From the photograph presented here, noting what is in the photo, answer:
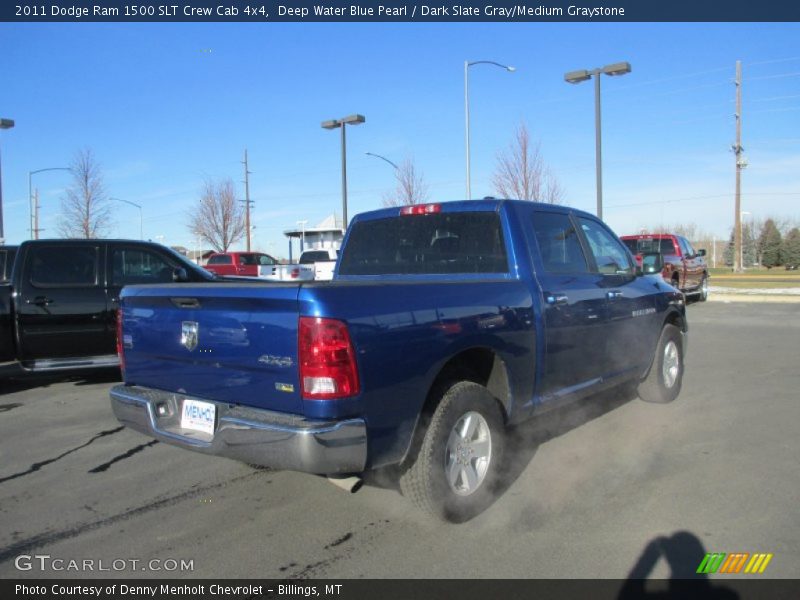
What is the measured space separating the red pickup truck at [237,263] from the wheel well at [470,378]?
68.8ft

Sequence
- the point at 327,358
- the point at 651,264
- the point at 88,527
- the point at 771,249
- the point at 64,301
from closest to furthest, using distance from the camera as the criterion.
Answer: the point at 327,358 → the point at 88,527 → the point at 651,264 → the point at 64,301 → the point at 771,249

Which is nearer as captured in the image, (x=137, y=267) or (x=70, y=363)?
(x=70, y=363)

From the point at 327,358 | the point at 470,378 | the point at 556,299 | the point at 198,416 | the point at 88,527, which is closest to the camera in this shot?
the point at 327,358

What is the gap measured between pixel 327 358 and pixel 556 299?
6.67 ft

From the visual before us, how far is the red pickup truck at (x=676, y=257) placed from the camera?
16219 millimetres

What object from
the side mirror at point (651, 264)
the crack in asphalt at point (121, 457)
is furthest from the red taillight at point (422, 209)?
the crack in asphalt at point (121, 457)

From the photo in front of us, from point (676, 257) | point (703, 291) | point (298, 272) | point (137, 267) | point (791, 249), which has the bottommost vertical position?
point (703, 291)

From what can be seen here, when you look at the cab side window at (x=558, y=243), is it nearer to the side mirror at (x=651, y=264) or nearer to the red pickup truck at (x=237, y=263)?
the side mirror at (x=651, y=264)

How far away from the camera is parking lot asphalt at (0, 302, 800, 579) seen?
10.6ft

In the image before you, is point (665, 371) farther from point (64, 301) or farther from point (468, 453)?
point (64, 301)

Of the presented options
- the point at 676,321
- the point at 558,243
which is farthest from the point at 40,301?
the point at 676,321

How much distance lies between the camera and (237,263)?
25.8 meters

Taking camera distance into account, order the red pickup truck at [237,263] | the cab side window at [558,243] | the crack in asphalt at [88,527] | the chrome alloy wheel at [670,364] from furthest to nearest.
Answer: the red pickup truck at [237,263]
the chrome alloy wheel at [670,364]
the cab side window at [558,243]
the crack in asphalt at [88,527]

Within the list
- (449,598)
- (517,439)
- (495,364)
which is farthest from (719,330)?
(449,598)
